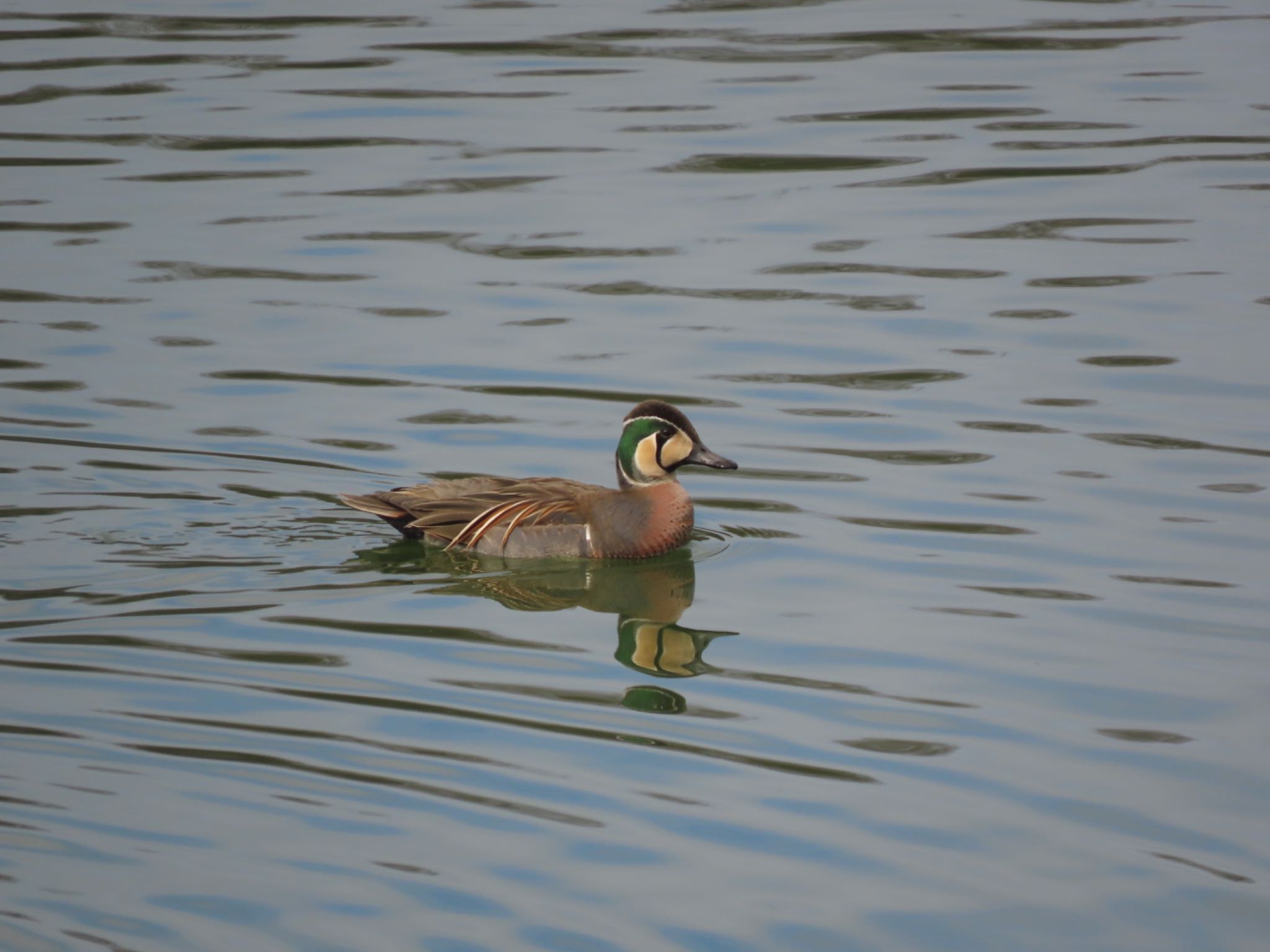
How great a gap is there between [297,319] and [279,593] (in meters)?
4.80

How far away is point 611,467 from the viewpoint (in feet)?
38.5

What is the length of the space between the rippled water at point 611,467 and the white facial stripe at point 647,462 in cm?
50

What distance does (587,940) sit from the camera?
242 inches

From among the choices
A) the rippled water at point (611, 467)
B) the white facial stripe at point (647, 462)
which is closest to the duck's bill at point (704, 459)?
the white facial stripe at point (647, 462)

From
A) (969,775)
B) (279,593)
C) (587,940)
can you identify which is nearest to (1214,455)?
(969,775)

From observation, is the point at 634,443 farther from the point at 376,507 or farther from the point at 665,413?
the point at 376,507

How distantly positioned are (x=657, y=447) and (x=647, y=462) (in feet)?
0.32

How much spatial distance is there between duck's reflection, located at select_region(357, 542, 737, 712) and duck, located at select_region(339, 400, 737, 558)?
83mm

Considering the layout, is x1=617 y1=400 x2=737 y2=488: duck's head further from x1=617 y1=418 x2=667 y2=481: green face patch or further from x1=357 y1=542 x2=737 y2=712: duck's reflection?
x1=357 y1=542 x2=737 y2=712: duck's reflection

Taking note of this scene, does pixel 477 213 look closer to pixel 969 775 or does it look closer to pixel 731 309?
pixel 731 309

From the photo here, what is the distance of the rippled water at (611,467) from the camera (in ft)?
21.8

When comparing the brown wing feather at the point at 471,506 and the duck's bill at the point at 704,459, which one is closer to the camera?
the brown wing feather at the point at 471,506

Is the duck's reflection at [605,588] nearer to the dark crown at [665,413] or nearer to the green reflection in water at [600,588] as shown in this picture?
the green reflection in water at [600,588]

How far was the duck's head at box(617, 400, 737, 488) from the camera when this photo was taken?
418 inches
